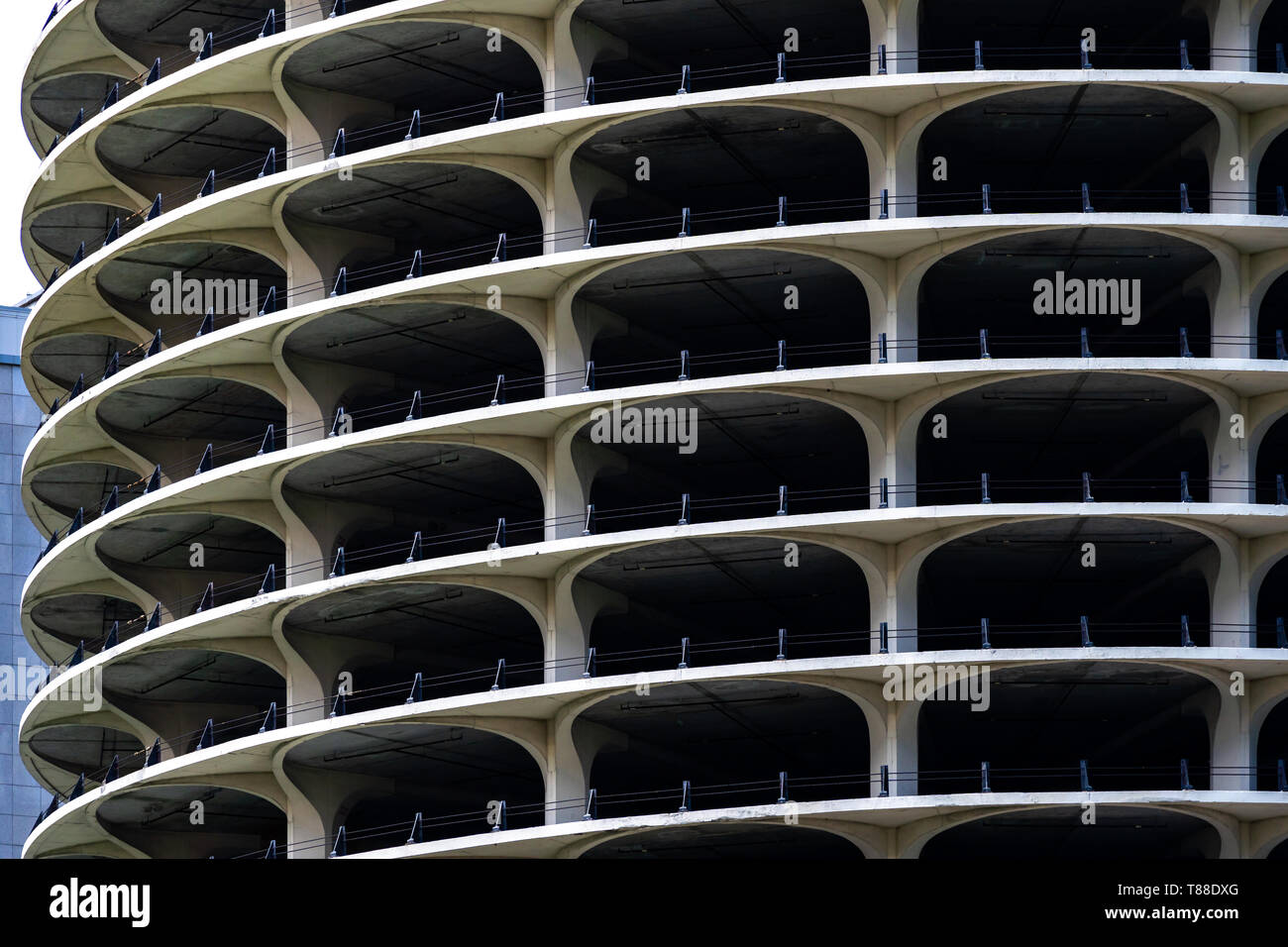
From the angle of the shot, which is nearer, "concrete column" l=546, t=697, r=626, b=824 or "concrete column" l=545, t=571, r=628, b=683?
"concrete column" l=546, t=697, r=626, b=824

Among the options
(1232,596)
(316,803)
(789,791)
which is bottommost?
(316,803)

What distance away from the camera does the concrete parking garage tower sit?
51500 millimetres

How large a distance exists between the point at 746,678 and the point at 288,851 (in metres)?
12.5

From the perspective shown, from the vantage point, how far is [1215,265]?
53688 millimetres

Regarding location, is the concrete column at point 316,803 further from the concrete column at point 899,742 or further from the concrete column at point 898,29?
the concrete column at point 898,29

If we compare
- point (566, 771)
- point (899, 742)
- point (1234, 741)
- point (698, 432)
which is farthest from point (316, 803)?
point (1234, 741)

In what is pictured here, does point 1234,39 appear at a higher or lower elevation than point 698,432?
higher

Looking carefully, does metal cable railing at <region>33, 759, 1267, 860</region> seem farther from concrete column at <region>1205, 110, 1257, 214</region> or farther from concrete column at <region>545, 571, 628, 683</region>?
concrete column at <region>1205, 110, 1257, 214</region>

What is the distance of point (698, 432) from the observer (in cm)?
5441

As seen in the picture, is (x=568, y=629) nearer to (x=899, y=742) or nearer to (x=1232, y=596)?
(x=899, y=742)

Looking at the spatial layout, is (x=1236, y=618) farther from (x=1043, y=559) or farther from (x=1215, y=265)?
(x=1215, y=265)

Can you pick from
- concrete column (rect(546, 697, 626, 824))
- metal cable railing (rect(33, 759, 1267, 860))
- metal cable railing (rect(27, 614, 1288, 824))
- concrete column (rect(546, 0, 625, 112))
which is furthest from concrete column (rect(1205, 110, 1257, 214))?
concrete column (rect(546, 697, 626, 824))

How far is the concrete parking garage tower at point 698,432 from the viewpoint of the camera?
51.5 meters
